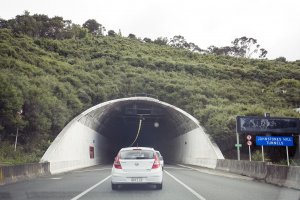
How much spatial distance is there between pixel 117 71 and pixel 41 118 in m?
30.0

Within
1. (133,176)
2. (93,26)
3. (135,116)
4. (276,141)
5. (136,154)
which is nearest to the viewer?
(133,176)

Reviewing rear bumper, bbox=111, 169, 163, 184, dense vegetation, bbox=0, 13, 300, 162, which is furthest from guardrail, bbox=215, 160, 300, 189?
dense vegetation, bbox=0, 13, 300, 162

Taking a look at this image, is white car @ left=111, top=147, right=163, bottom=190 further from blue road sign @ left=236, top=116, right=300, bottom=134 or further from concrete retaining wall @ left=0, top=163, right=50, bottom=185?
blue road sign @ left=236, top=116, right=300, bottom=134

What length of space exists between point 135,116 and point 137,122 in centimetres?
764

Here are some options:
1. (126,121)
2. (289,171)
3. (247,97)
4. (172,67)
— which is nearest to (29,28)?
(172,67)

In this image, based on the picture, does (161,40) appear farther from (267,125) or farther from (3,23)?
(267,125)

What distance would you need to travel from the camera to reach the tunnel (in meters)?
33.6

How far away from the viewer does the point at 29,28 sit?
303 feet

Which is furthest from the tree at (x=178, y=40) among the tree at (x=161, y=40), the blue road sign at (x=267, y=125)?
the blue road sign at (x=267, y=125)

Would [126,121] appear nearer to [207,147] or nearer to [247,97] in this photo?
[247,97]

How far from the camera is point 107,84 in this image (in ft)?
184

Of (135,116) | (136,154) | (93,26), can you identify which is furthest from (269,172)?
(93,26)

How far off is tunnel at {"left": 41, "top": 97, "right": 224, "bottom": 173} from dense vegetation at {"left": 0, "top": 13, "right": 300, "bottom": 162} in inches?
76.3

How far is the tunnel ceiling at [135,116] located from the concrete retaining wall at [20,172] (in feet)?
38.0
